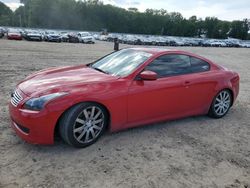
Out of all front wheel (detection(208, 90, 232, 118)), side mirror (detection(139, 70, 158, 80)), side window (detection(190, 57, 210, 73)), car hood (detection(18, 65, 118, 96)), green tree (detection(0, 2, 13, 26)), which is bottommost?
front wheel (detection(208, 90, 232, 118))

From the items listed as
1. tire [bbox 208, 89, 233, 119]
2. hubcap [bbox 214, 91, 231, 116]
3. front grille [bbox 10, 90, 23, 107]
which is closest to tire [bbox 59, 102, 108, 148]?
front grille [bbox 10, 90, 23, 107]

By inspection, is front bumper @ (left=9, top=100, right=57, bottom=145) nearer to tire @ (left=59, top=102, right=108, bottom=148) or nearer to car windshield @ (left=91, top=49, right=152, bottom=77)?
tire @ (left=59, top=102, right=108, bottom=148)

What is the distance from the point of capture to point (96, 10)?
134750 millimetres

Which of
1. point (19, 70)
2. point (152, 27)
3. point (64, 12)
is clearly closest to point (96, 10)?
point (64, 12)

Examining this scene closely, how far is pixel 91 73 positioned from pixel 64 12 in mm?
128475

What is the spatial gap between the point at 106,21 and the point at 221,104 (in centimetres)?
13652

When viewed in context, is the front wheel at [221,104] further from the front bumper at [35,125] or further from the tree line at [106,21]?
the tree line at [106,21]

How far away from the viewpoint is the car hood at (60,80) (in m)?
3.90

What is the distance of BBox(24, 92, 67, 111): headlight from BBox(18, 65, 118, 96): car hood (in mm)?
94

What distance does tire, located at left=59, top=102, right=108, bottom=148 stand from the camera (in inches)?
149

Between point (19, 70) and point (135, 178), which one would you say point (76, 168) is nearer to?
point (135, 178)

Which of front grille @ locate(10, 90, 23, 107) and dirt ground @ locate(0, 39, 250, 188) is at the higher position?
front grille @ locate(10, 90, 23, 107)

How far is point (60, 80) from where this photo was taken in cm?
423

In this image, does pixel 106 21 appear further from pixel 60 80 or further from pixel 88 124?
pixel 88 124
